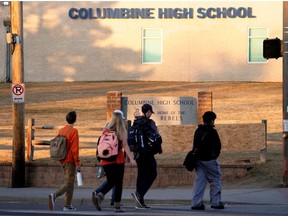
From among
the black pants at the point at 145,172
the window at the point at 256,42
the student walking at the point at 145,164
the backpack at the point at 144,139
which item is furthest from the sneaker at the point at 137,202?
the window at the point at 256,42

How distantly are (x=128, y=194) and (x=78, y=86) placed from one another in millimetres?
23658

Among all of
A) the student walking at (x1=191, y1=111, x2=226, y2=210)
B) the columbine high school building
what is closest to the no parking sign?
the student walking at (x1=191, y1=111, x2=226, y2=210)

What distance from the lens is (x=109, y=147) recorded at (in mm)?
13383

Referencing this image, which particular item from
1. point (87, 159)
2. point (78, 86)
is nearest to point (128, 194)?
point (87, 159)

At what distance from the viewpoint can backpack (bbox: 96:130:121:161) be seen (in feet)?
43.9

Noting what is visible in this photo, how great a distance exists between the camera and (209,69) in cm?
4178

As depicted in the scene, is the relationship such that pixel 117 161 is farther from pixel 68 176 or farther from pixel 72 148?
A: pixel 68 176

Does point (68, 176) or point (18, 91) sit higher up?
point (18, 91)

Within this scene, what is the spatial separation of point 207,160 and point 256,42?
28375mm

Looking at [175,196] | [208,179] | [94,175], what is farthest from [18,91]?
[208,179]

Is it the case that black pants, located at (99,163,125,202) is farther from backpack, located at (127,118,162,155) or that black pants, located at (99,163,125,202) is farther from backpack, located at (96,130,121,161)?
backpack, located at (127,118,162,155)

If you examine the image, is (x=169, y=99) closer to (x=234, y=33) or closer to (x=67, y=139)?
(x=67, y=139)

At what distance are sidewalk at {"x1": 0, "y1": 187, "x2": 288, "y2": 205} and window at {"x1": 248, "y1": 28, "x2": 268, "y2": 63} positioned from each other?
2432cm

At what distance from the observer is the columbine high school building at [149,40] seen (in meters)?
41.6
